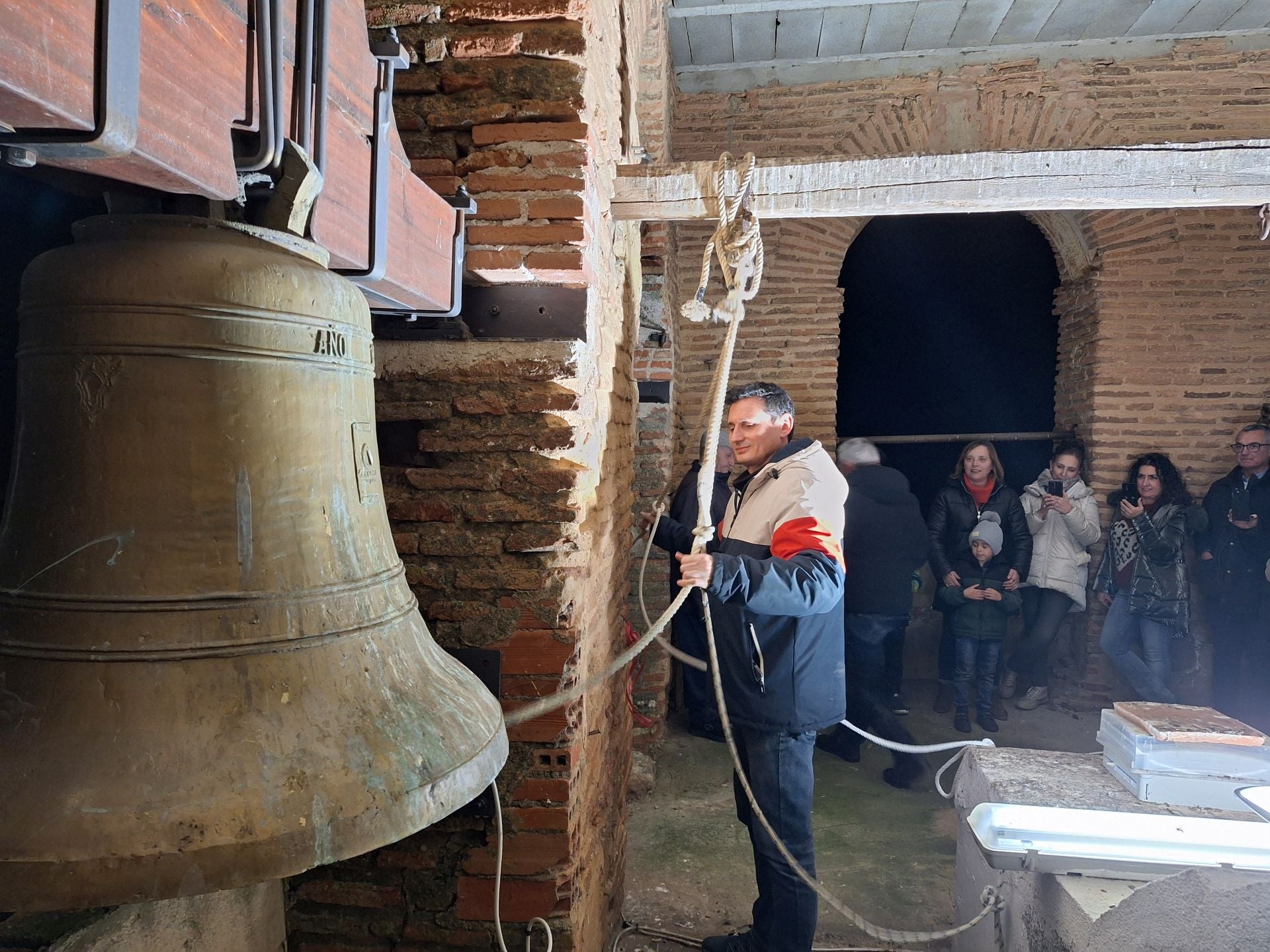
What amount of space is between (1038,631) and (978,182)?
14.2ft

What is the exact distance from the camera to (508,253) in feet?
6.19

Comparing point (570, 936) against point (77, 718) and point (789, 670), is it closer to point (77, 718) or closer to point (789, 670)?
point (789, 670)

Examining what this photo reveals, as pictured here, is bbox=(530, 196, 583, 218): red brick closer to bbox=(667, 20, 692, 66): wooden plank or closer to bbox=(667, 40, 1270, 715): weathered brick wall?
bbox=(667, 40, 1270, 715): weathered brick wall

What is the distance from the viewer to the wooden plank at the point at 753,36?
512 centimetres

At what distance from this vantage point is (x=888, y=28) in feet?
17.3

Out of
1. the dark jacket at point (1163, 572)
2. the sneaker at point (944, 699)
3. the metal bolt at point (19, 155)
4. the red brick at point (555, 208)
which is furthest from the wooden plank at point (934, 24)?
the metal bolt at point (19, 155)

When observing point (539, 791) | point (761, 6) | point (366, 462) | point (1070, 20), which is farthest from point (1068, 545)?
point (366, 462)

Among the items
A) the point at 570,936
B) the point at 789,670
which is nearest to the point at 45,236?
the point at 570,936

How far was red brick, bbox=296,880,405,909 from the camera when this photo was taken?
74.2 inches

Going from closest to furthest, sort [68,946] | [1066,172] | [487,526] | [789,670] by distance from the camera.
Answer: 1. [68,946]
2. [487,526]
3. [1066,172]
4. [789,670]

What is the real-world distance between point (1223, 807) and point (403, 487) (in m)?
2.79

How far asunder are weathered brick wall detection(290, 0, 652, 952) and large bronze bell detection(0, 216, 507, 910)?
0.99 m

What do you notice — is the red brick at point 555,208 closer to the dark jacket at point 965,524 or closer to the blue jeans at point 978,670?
the dark jacket at point 965,524

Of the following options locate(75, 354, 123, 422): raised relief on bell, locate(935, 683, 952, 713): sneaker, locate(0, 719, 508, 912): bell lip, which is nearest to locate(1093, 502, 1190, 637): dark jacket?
locate(935, 683, 952, 713): sneaker
